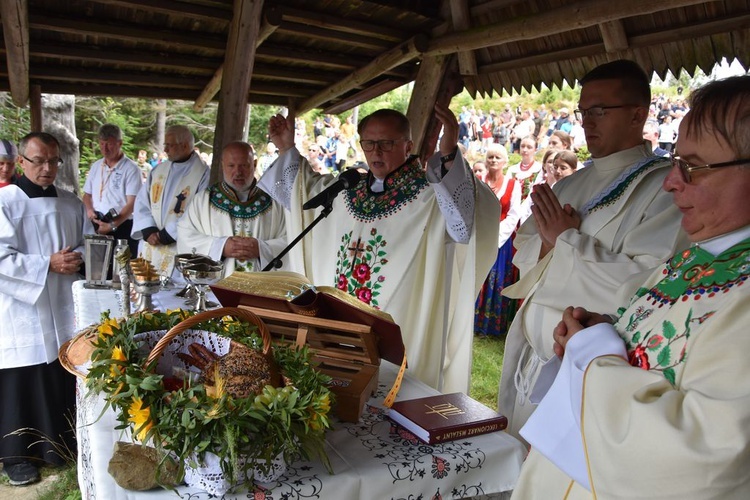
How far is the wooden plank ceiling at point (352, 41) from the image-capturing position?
4.12 meters

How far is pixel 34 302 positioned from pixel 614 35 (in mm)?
4202

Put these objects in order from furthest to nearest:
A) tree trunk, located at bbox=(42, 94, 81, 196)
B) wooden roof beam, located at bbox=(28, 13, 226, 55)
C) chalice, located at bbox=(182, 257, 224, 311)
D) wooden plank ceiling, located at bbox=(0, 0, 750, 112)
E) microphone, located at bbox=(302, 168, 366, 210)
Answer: tree trunk, located at bbox=(42, 94, 81, 196)
wooden roof beam, located at bbox=(28, 13, 226, 55)
wooden plank ceiling, located at bbox=(0, 0, 750, 112)
chalice, located at bbox=(182, 257, 224, 311)
microphone, located at bbox=(302, 168, 366, 210)

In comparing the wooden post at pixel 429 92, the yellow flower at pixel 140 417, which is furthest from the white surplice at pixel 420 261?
the wooden post at pixel 429 92

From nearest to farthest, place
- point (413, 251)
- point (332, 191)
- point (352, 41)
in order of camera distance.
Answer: point (332, 191), point (413, 251), point (352, 41)

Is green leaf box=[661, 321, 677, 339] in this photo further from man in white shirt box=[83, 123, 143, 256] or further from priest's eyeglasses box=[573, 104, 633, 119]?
man in white shirt box=[83, 123, 143, 256]

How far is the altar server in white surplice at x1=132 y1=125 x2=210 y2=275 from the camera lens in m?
5.57

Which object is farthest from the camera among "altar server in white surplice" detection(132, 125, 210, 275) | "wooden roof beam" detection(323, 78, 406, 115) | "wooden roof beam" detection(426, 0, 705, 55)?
"wooden roof beam" detection(323, 78, 406, 115)

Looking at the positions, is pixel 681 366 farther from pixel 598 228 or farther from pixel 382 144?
pixel 382 144

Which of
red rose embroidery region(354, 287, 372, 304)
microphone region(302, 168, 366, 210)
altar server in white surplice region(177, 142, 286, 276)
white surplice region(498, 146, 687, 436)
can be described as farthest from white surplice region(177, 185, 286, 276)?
white surplice region(498, 146, 687, 436)

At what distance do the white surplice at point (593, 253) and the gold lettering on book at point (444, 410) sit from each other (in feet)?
A: 1.30

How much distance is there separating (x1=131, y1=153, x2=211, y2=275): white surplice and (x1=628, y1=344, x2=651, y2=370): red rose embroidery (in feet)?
15.4

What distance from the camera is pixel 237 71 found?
16.6 feet

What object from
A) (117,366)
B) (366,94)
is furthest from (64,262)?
(366,94)

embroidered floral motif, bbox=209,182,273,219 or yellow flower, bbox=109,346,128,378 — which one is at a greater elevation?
embroidered floral motif, bbox=209,182,273,219
